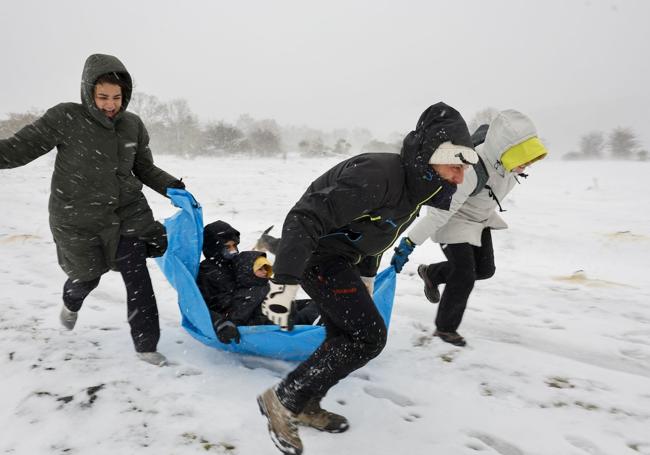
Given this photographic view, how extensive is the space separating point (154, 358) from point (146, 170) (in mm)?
1283

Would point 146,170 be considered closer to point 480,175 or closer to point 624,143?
point 480,175

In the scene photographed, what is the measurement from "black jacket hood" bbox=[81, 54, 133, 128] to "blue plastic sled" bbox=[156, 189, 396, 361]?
2.38ft

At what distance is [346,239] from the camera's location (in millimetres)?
2109

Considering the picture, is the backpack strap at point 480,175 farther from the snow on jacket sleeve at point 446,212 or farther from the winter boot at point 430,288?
the winter boot at point 430,288

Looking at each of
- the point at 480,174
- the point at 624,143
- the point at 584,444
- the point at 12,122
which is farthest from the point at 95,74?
the point at 624,143

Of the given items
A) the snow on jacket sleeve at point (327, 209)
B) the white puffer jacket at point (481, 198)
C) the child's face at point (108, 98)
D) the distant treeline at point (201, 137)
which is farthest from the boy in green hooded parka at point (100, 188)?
the distant treeline at point (201, 137)

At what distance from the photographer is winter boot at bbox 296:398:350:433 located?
2172 mm

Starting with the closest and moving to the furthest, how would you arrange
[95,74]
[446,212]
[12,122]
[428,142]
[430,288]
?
[428,142] → [95,74] → [446,212] → [430,288] → [12,122]

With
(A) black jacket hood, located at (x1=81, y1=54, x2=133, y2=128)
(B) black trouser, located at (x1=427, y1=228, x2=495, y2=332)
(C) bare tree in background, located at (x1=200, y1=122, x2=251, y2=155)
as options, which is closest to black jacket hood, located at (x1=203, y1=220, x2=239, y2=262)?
(A) black jacket hood, located at (x1=81, y1=54, x2=133, y2=128)

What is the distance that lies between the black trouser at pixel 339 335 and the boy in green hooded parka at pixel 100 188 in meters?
1.17

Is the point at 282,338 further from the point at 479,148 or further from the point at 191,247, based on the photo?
the point at 479,148

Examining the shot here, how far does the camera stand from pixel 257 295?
3.00 m

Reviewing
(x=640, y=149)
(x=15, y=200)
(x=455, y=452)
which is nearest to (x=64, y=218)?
(x=455, y=452)

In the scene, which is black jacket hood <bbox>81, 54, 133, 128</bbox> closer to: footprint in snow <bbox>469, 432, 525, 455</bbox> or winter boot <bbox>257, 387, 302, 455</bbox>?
winter boot <bbox>257, 387, 302, 455</bbox>
